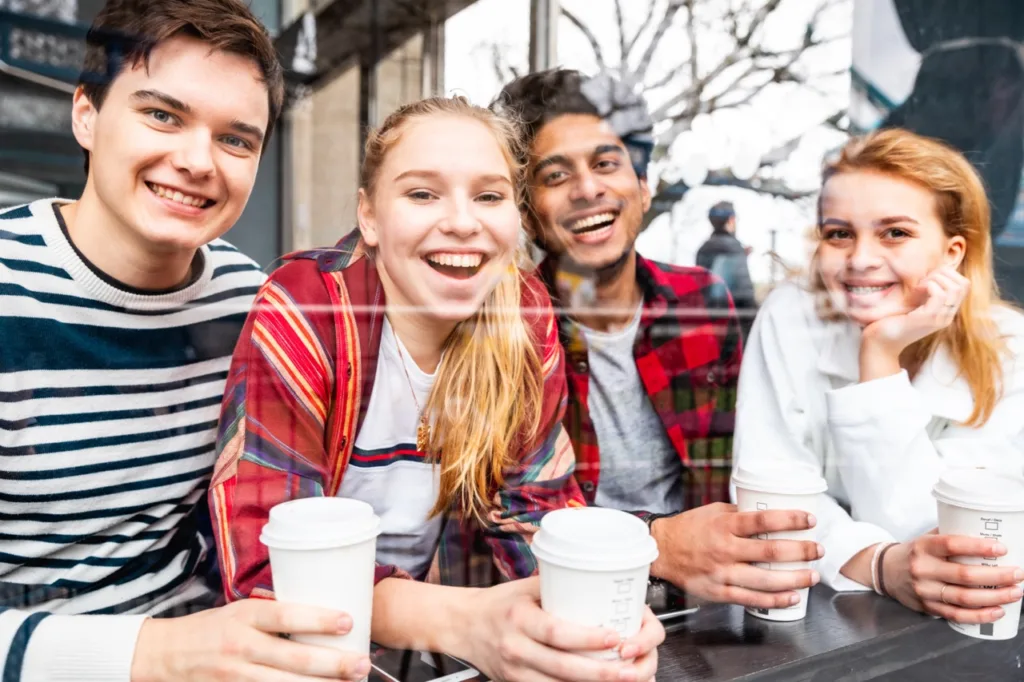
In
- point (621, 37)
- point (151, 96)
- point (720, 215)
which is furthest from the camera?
point (720, 215)

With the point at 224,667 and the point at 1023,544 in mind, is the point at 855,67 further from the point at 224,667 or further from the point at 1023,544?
the point at 224,667

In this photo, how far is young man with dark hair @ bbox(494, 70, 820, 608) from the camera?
1.31 meters

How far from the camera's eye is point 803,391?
1.56 meters

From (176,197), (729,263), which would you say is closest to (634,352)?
(729,263)

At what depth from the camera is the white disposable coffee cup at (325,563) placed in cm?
92

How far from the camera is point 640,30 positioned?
144cm

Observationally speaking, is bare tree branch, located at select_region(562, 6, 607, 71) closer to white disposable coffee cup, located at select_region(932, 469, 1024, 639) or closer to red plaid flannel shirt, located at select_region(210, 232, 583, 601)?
red plaid flannel shirt, located at select_region(210, 232, 583, 601)

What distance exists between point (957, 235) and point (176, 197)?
57.5 inches

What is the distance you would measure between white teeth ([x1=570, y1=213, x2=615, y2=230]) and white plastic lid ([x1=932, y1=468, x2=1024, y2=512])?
2.41 feet

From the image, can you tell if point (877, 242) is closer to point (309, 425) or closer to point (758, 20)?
point (758, 20)

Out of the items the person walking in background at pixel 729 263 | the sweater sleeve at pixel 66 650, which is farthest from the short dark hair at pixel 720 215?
the sweater sleeve at pixel 66 650

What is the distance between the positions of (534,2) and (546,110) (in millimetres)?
179

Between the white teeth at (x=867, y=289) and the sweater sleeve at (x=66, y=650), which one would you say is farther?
the white teeth at (x=867, y=289)

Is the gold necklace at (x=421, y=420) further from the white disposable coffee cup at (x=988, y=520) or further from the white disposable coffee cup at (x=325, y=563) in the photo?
the white disposable coffee cup at (x=988, y=520)
